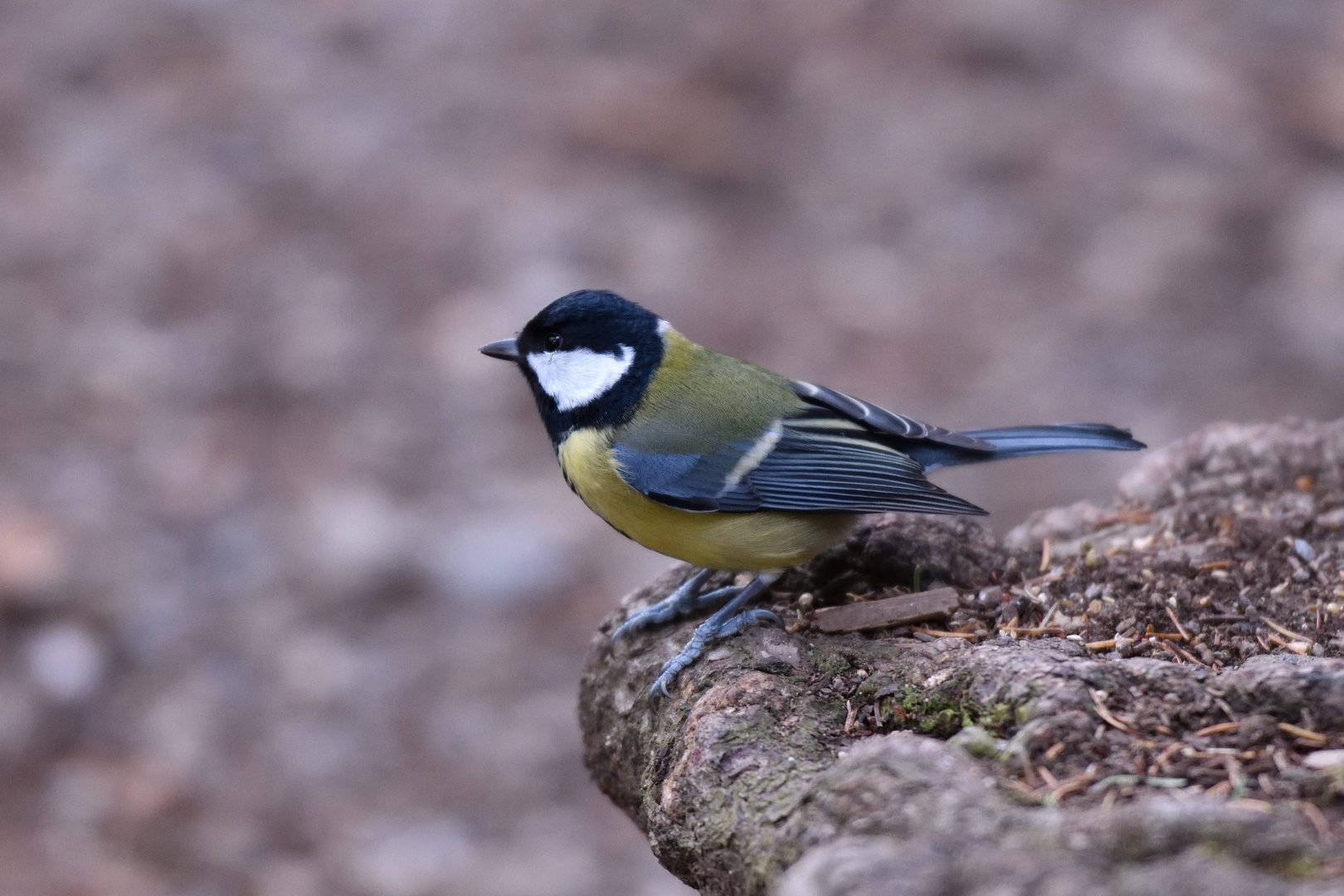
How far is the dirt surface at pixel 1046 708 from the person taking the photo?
1.76 metres

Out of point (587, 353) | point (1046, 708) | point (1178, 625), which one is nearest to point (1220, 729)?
point (1046, 708)

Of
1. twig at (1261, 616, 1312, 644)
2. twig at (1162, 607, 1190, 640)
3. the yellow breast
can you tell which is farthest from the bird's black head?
twig at (1261, 616, 1312, 644)

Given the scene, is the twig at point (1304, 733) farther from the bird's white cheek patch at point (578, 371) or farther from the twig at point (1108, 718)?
the bird's white cheek patch at point (578, 371)

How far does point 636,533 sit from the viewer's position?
3389 mm

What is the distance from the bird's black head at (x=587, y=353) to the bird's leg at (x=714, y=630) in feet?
2.17

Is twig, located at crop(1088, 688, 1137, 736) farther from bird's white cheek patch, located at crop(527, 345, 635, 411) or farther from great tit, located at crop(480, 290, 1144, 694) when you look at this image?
bird's white cheek patch, located at crop(527, 345, 635, 411)

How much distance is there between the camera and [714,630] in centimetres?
298

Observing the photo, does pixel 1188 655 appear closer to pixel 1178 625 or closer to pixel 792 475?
pixel 1178 625

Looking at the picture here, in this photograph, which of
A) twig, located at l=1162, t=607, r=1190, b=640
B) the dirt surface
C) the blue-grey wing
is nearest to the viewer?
the dirt surface

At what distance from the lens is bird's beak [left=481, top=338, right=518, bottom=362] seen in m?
3.71

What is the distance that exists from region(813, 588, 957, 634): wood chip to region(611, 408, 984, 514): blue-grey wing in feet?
0.75

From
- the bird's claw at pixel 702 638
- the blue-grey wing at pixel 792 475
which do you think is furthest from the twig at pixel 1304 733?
the bird's claw at pixel 702 638

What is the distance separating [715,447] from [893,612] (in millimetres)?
693

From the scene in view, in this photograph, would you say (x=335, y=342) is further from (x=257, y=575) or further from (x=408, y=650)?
(x=408, y=650)
